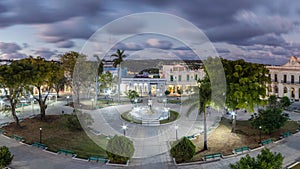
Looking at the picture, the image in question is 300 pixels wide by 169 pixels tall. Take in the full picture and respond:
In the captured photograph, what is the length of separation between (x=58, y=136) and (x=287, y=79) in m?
42.0

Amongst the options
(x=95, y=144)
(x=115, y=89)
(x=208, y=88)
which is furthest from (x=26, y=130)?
(x=115, y=89)

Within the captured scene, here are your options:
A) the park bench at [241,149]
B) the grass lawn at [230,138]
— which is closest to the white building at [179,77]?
the grass lawn at [230,138]

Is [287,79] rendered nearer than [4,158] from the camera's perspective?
No

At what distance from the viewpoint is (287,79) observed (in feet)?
157

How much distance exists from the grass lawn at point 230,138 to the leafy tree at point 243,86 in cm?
135

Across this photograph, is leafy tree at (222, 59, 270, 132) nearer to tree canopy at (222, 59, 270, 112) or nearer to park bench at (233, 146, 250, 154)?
tree canopy at (222, 59, 270, 112)

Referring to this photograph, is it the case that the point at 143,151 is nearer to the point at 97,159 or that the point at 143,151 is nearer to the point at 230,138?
the point at 97,159

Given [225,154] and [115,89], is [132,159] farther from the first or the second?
[115,89]

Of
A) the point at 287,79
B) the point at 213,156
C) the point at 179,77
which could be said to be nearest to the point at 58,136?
the point at 213,156

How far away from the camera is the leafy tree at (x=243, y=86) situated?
22.9 metres

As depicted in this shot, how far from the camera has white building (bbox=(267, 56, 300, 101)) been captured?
4625 cm

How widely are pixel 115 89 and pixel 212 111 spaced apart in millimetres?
27915

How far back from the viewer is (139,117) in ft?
102

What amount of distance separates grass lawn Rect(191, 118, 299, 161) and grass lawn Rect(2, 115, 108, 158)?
321 inches
